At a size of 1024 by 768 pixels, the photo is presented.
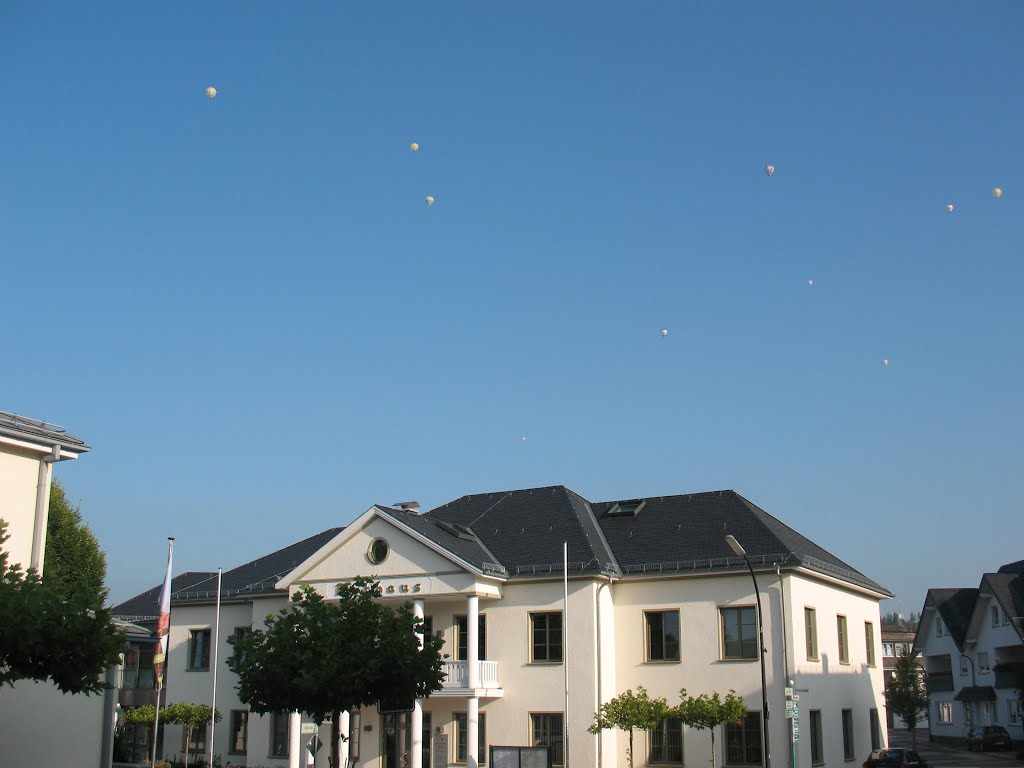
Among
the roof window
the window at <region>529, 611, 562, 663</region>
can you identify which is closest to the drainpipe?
the window at <region>529, 611, 562, 663</region>

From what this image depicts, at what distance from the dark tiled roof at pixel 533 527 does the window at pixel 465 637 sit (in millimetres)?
2098

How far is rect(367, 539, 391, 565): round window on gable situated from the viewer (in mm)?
36594

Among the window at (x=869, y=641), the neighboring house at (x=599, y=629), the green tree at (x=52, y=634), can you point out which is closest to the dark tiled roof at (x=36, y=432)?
the green tree at (x=52, y=634)

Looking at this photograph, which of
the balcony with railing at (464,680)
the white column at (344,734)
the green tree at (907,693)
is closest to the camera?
the balcony with railing at (464,680)

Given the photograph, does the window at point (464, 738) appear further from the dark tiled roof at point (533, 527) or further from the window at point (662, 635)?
the window at point (662, 635)

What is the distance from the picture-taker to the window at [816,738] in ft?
110

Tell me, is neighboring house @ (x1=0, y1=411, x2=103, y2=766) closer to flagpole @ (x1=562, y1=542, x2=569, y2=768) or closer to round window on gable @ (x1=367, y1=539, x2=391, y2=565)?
round window on gable @ (x1=367, y1=539, x2=391, y2=565)

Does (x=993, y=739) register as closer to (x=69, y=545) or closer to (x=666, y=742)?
(x=666, y=742)

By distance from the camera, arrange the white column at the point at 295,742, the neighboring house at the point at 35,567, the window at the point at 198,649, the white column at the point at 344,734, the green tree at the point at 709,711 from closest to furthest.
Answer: the neighboring house at the point at 35,567
the green tree at the point at 709,711
the white column at the point at 295,742
the white column at the point at 344,734
the window at the point at 198,649

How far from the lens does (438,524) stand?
1516 inches

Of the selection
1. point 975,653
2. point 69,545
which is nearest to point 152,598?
point 69,545

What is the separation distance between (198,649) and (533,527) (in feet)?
47.8

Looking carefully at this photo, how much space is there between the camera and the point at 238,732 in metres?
39.8

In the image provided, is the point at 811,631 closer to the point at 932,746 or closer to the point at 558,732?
the point at 558,732
